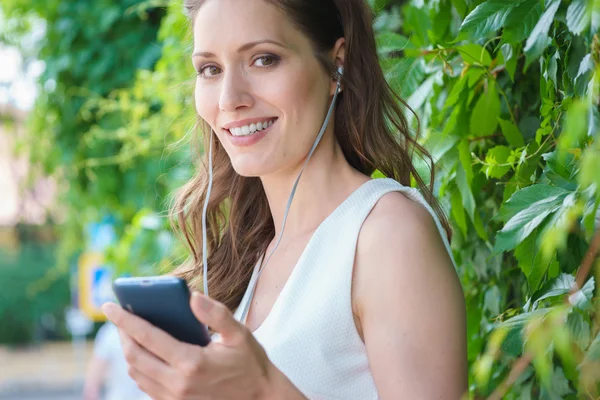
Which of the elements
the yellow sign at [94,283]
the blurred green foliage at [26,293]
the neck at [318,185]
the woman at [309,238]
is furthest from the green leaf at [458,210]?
the blurred green foliage at [26,293]

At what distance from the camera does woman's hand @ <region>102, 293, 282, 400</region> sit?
1108mm

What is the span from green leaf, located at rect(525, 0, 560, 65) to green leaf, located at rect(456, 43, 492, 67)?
40 centimetres

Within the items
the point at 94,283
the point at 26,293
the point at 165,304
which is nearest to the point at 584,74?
the point at 165,304

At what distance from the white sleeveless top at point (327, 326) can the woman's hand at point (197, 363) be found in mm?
246

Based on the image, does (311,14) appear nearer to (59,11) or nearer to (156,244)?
(156,244)

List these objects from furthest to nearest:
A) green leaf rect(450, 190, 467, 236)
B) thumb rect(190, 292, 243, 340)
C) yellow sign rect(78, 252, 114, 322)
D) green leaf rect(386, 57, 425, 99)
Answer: yellow sign rect(78, 252, 114, 322) → green leaf rect(386, 57, 425, 99) → green leaf rect(450, 190, 467, 236) → thumb rect(190, 292, 243, 340)

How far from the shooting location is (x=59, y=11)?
14.5 ft

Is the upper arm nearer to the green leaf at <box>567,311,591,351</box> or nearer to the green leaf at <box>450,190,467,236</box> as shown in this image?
the green leaf at <box>567,311,591,351</box>

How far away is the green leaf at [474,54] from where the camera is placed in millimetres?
1697

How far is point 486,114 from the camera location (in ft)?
5.69

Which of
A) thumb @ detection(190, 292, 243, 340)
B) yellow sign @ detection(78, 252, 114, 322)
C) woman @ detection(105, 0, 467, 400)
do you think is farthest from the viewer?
yellow sign @ detection(78, 252, 114, 322)

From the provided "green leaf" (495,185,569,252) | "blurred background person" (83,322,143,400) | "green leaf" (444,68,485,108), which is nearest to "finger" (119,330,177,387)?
"green leaf" (495,185,569,252)

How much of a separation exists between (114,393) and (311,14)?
357cm

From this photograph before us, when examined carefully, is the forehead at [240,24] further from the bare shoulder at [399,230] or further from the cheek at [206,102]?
the bare shoulder at [399,230]
